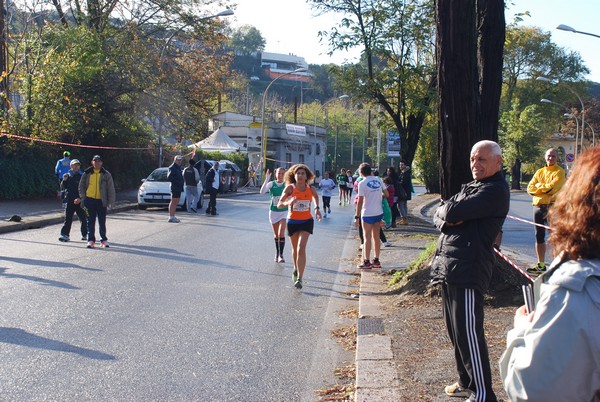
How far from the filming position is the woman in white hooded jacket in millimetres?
2193

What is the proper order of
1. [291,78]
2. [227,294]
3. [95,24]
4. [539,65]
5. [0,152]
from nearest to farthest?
[227,294] → [0,152] → [95,24] → [539,65] → [291,78]

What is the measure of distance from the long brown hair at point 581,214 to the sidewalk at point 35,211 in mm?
16053

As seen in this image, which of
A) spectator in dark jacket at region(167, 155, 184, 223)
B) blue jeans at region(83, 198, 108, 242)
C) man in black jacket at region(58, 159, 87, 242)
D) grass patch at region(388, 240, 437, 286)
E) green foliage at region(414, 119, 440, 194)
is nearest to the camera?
grass patch at region(388, 240, 437, 286)

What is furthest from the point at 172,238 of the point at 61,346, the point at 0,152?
the point at 0,152

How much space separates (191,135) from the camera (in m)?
34.6

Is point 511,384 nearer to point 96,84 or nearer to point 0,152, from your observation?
point 0,152

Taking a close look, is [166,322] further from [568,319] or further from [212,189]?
[212,189]

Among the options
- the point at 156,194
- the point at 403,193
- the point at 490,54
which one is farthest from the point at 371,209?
the point at 156,194

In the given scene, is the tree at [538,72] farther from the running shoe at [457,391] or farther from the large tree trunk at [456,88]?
the running shoe at [457,391]

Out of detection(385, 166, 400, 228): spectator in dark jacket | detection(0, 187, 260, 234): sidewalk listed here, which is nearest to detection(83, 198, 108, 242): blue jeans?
detection(0, 187, 260, 234): sidewalk

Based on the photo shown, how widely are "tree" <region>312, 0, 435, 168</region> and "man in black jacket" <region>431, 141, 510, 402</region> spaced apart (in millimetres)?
18524

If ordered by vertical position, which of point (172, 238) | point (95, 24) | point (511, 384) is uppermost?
point (95, 24)

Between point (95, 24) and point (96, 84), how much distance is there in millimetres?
4026

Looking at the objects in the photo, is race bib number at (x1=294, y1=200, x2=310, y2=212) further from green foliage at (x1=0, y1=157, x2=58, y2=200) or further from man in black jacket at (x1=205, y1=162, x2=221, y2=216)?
green foliage at (x1=0, y1=157, x2=58, y2=200)
